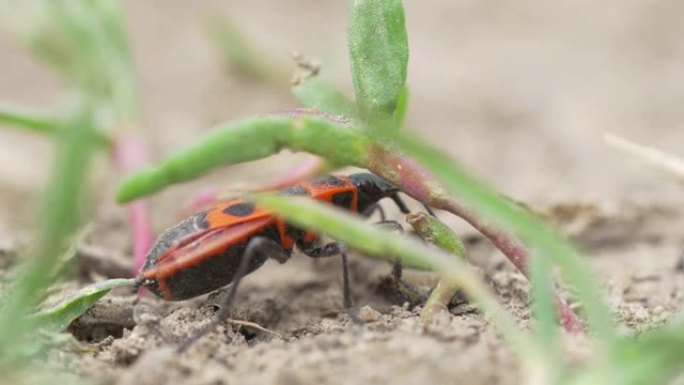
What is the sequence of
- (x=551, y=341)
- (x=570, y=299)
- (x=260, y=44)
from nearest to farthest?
(x=551, y=341) → (x=570, y=299) → (x=260, y=44)

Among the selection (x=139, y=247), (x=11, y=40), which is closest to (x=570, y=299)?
(x=139, y=247)

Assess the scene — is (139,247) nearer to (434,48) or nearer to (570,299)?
(570,299)

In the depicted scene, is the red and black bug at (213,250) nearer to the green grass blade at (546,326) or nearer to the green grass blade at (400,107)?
the green grass blade at (400,107)

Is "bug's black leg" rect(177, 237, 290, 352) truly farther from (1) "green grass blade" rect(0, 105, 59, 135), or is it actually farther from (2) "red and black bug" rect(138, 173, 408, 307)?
(1) "green grass blade" rect(0, 105, 59, 135)

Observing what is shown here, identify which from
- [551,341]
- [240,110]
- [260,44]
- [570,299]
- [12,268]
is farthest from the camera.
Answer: [260,44]

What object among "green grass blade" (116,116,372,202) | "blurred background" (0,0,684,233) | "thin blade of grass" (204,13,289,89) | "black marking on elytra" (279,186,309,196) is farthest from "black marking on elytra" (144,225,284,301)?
"thin blade of grass" (204,13,289,89)
